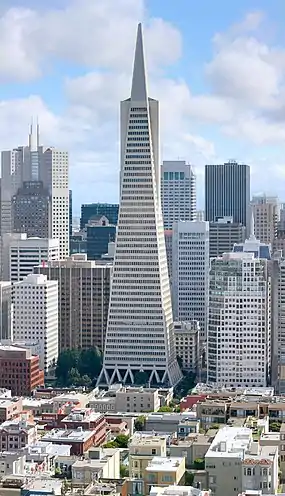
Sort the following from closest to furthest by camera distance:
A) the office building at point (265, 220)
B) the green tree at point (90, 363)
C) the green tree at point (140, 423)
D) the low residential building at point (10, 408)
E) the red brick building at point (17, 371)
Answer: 1. the green tree at point (140, 423)
2. the low residential building at point (10, 408)
3. the red brick building at point (17, 371)
4. the green tree at point (90, 363)
5. the office building at point (265, 220)

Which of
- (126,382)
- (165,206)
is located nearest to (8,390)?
(126,382)

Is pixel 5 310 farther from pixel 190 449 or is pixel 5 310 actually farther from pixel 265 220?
pixel 265 220

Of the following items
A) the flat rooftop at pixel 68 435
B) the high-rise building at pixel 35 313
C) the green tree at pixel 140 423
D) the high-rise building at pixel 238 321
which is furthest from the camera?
the high-rise building at pixel 35 313

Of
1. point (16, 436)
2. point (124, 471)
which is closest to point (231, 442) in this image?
point (124, 471)

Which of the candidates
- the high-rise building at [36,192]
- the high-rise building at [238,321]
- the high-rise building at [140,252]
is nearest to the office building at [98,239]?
the high-rise building at [36,192]

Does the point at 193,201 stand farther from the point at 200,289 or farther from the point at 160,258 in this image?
the point at 160,258

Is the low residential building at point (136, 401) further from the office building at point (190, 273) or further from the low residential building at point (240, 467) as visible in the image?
the office building at point (190, 273)
